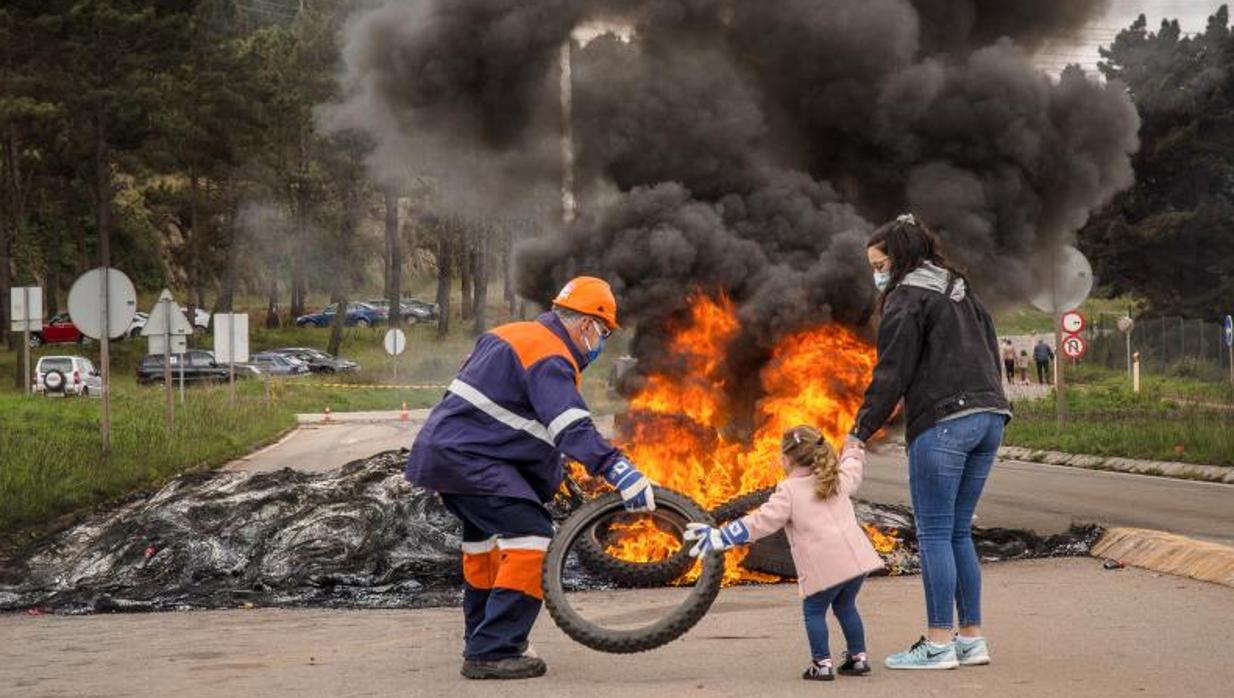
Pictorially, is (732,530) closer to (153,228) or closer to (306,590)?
(306,590)

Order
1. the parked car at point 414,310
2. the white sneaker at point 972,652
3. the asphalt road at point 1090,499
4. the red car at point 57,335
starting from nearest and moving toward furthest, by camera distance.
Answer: the white sneaker at point 972,652, the asphalt road at point 1090,499, the red car at point 57,335, the parked car at point 414,310

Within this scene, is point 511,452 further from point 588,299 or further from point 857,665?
point 857,665

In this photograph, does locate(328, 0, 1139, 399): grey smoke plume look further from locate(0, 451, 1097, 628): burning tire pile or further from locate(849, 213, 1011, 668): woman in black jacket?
locate(849, 213, 1011, 668): woman in black jacket

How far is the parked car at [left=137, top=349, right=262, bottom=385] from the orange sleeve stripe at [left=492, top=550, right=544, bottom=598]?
172 feet

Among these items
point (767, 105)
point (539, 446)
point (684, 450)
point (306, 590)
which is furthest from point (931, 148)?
point (539, 446)

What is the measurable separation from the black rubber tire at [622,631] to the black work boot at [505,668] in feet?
0.68

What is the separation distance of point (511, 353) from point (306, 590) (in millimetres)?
4123

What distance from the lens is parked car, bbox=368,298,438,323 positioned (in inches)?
3295

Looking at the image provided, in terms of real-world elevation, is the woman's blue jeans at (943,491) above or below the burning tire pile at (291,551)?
above

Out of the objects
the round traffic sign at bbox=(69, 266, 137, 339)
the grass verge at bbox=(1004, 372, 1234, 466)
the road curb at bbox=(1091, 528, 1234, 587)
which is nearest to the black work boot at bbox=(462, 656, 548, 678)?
the road curb at bbox=(1091, 528, 1234, 587)

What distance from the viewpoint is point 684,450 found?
12258 mm

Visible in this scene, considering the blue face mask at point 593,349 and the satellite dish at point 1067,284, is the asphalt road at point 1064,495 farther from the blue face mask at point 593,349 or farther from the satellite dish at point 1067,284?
the blue face mask at point 593,349

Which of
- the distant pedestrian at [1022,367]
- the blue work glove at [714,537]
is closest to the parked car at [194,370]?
the distant pedestrian at [1022,367]

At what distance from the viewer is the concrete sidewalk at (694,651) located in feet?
21.8
